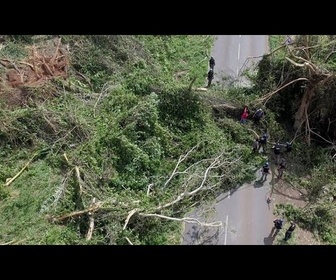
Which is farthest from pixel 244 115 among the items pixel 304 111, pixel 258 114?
pixel 304 111

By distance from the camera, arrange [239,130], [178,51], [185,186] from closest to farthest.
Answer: [185,186], [239,130], [178,51]

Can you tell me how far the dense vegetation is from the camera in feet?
44.7

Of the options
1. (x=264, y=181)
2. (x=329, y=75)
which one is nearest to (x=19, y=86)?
(x=264, y=181)

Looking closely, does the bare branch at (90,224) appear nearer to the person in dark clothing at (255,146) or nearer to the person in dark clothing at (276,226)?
the person in dark clothing at (276,226)

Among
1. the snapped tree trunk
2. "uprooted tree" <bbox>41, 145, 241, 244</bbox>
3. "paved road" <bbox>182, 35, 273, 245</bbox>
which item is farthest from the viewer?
the snapped tree trunk

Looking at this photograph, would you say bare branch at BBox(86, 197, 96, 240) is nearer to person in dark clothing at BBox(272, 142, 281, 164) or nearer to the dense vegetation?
the dense vegetation

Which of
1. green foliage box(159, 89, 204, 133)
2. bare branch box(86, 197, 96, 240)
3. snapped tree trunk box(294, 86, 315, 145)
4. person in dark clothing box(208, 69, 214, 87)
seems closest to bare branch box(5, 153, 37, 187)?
bare branch box(86, 197, 96, 240)

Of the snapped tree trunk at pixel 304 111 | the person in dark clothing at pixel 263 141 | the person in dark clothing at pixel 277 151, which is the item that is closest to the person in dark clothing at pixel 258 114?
the person in dark clothing at pixel 263 141

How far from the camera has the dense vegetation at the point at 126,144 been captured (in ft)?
44.7

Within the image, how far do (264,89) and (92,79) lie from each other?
24.9 feet

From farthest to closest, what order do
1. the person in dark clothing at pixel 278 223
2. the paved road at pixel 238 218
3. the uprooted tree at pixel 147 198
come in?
the paved road at pixel 238 218 < the person in dark clothing at pixel 278 223 < the uprooted tree at pixel 147 198

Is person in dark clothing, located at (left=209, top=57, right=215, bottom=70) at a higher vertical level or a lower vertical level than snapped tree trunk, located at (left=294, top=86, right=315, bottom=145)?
higher

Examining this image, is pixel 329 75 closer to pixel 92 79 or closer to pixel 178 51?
pixel 178 51

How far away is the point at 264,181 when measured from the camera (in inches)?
610
